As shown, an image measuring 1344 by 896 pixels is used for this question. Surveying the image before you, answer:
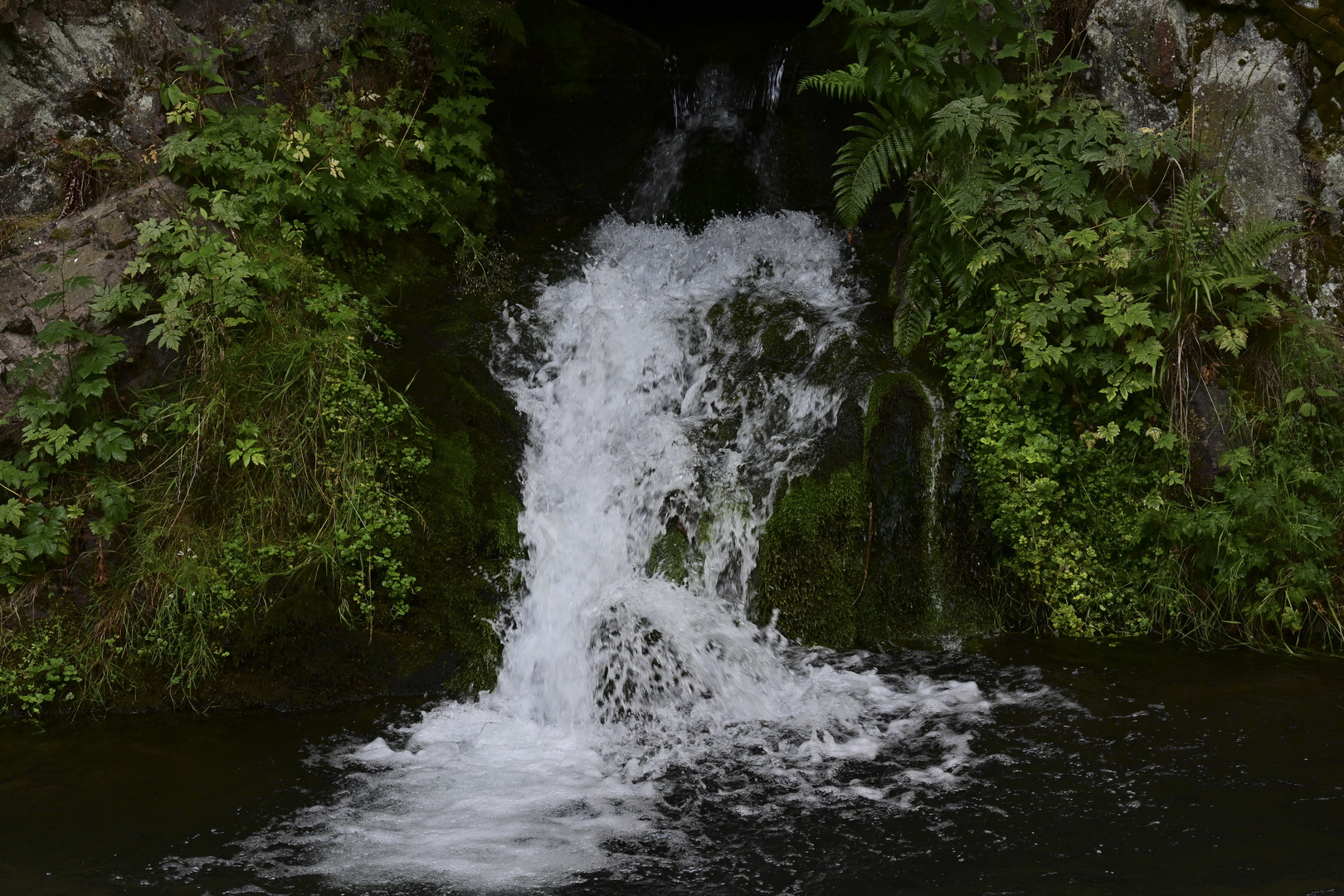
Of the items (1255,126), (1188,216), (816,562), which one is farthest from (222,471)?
(1255,126)

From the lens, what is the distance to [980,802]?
364 cm

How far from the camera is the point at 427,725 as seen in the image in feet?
14.8

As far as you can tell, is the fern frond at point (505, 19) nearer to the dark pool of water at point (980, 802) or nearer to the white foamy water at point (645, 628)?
the white foamy water at point (645, 628)

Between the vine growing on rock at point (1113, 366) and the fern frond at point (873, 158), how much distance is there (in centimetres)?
16

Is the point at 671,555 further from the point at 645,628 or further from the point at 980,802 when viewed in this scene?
the point at 980,802

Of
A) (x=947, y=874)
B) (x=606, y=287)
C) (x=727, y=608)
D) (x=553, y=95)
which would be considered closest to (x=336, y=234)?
(x=606, y=287)

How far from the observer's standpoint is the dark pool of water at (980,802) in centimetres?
325

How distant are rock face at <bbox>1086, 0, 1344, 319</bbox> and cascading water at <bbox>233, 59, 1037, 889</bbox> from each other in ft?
7.31

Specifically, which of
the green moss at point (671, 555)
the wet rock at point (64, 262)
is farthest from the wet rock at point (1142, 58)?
the wet rock at point (64, 262)

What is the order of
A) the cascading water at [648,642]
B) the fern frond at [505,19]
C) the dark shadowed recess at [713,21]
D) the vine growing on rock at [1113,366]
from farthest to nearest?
the dark shadowed recess at [713,21] < the fern frond at [505,19] < the vine growing on rock at [1113,366] < the cascading water at [648,642]

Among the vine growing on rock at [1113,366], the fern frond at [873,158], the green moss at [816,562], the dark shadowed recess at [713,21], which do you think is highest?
the dark shadowed recess at [713,21]

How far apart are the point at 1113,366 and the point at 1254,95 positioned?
7.24ft

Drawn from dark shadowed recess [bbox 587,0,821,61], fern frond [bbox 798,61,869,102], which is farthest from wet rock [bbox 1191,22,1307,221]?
dark shadowed recess [bbox 587,0,821,61]

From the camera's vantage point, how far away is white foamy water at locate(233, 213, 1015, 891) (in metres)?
3.73
